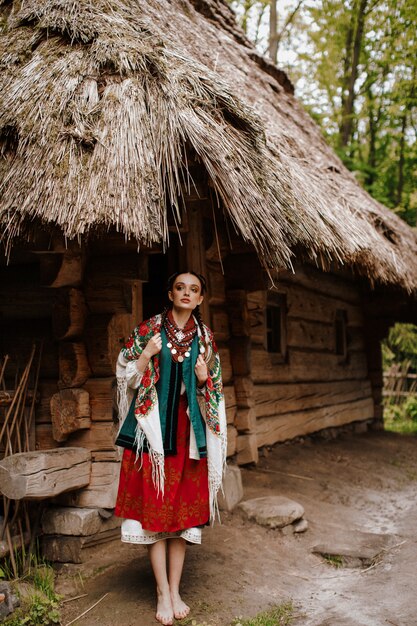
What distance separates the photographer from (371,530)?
4957 mm

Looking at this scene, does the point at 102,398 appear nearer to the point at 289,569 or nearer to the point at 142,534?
the point at 142,534

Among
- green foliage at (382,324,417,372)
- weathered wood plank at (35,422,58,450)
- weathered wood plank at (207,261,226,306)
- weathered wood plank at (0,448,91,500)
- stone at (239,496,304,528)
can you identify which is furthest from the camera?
green foliage at (382,324,417,372)

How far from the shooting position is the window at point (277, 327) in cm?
685

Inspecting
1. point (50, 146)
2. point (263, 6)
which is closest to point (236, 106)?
point (50, 146)

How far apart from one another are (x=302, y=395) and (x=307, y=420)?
328 millimetres

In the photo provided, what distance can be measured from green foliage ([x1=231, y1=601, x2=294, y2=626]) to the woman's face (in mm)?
1619

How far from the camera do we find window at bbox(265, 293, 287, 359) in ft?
22.5

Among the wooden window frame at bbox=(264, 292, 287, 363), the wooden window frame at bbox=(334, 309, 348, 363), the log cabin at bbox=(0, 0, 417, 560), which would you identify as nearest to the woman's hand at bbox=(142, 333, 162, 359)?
the log cabin at bbox=(0, 0, 417, 560)

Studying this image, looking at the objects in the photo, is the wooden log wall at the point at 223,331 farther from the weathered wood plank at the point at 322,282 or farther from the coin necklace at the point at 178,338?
the coin necklace at the point at 178,338

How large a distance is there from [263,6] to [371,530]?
41.2 ft

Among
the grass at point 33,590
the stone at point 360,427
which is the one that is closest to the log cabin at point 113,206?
the grass at point 33,590

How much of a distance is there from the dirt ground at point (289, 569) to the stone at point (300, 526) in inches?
1.7

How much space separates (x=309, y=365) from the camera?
7.43 meters

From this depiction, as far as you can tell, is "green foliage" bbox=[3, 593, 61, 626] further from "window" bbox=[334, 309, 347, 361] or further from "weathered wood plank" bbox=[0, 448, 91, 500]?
"window" bbox=[334, 309, 347, 361]
